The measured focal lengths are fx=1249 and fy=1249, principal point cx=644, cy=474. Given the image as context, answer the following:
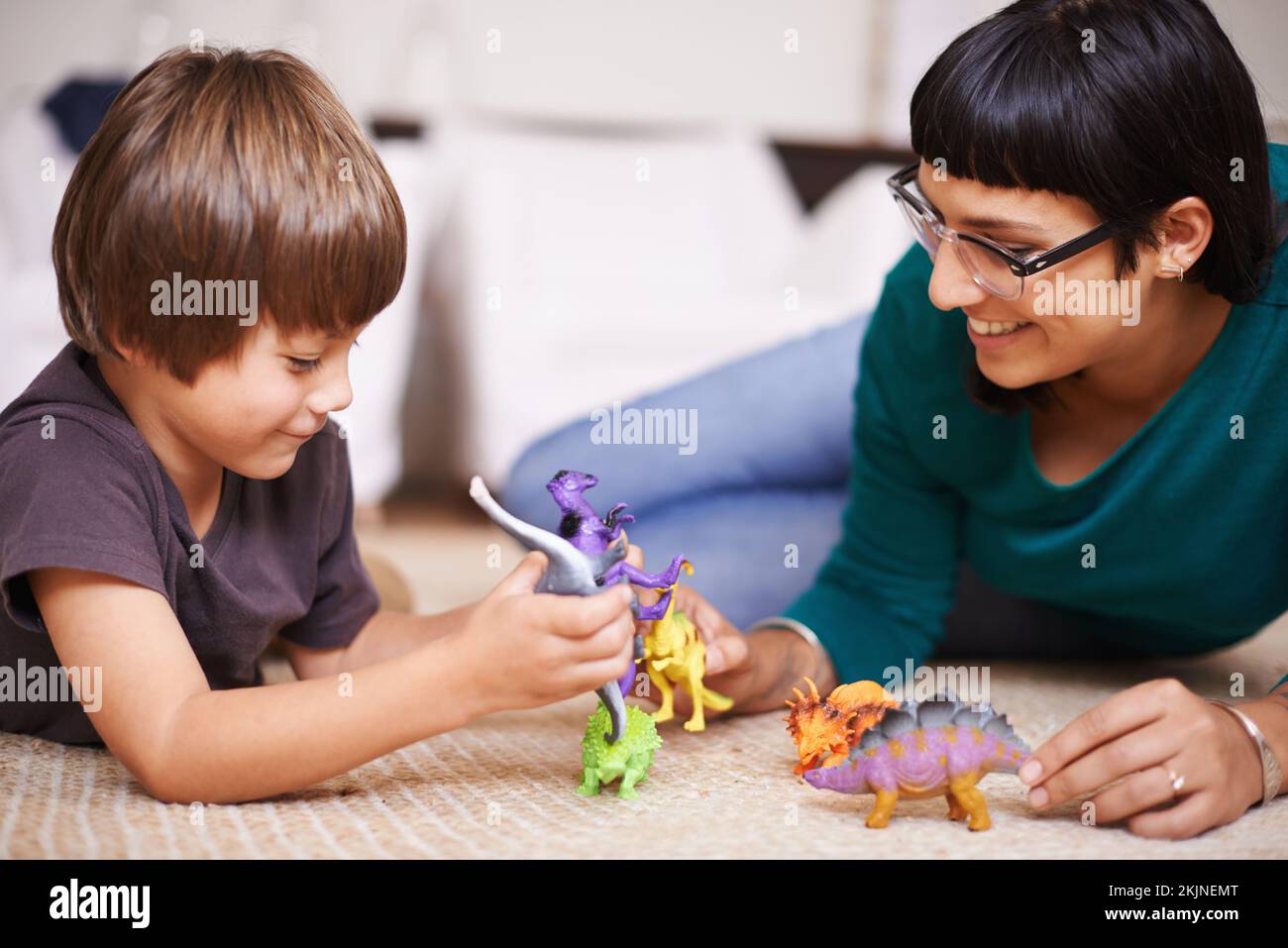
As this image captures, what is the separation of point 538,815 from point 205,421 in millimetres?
402

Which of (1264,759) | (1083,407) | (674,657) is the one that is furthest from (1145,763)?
(1083,407)

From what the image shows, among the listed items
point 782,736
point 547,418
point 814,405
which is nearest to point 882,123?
point 547,418

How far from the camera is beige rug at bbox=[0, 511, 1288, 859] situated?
2.92 ft

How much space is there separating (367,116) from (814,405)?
190 cm

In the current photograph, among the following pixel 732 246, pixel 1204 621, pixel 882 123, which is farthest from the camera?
pixel 882 123

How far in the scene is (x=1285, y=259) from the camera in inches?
45.5

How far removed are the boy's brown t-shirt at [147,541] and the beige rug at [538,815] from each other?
0.11 meters

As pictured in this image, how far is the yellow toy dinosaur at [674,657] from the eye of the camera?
103 cm

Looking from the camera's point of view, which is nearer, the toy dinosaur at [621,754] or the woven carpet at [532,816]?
the woven carpet at [532,816]
